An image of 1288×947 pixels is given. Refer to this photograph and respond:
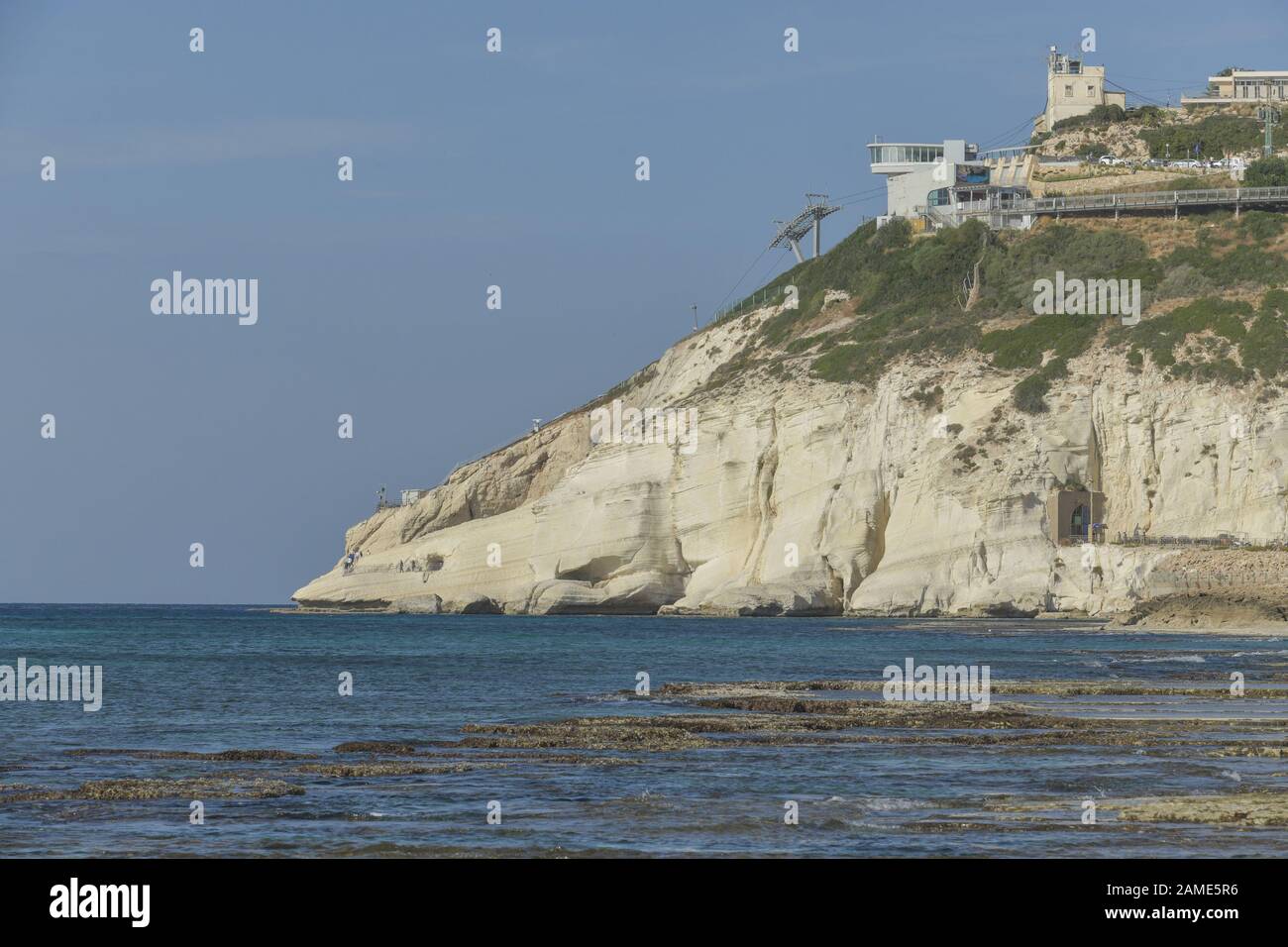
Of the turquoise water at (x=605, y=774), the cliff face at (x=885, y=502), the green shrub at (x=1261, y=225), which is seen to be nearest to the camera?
the turquoise water at (x=605, y=774)

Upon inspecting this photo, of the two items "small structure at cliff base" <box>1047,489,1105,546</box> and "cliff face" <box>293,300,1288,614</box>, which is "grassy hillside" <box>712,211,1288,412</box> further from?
"small structure at cliff base" <box>1047,489,1105,546</box>

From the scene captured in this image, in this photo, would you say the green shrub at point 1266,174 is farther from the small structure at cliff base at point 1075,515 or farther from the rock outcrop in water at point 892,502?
the small structure at cliff base at point 1075,515

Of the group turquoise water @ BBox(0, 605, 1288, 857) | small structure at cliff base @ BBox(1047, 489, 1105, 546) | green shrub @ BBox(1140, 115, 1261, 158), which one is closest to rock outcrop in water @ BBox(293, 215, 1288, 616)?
small structure at cliff base @ BBox(1047, 489, 1105, 546)

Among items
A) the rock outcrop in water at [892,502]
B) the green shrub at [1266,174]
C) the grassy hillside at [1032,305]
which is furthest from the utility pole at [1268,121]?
the rock outcrop in water at [892,502]
